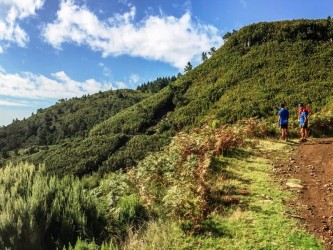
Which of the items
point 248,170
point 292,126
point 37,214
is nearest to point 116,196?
point 37,214

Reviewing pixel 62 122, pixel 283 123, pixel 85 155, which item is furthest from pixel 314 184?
pixel 62 122

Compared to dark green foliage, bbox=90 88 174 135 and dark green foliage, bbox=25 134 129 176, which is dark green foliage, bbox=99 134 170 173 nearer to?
dark green foliage, bbox=25 134 129 176

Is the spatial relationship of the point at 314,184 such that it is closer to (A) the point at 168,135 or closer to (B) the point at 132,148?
(A) the point at 168,135

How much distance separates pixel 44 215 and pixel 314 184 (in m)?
6.33

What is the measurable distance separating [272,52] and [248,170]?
7911 centimetres

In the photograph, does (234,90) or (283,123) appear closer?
(283,123)

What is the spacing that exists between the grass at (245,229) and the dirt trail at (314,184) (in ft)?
0.89

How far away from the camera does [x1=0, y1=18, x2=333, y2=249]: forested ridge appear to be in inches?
295

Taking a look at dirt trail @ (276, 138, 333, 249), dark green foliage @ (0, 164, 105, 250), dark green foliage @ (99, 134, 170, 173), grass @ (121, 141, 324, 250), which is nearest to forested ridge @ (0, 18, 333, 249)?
dark green foliage @ (0, 164, 105, 250)

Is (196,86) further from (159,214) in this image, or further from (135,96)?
(135,96)

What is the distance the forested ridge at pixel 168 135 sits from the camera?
7496mm

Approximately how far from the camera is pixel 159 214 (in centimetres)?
785

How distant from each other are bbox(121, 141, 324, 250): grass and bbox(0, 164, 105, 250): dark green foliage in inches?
41.6

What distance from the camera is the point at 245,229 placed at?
7.09 meters
